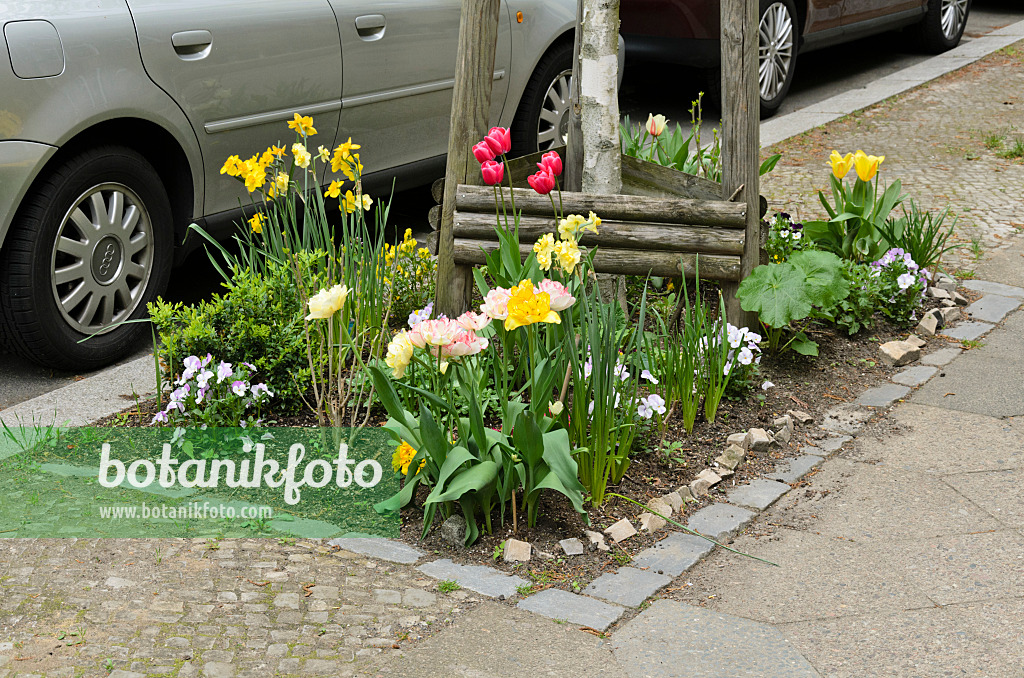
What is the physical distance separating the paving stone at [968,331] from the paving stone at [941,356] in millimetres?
131

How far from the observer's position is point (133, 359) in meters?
4.43

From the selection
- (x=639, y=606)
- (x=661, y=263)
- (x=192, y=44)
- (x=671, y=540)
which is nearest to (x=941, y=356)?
(x=661, y=263)

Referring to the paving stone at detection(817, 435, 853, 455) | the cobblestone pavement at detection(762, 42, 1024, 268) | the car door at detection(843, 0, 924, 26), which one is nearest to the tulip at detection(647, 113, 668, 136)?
the cobblestone pavement at detection(762, 42, 1024, 268)

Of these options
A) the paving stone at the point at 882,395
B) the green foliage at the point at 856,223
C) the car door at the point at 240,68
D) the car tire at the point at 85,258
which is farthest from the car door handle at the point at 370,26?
the paving stone at the point at 882,395

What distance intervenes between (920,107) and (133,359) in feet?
22.1

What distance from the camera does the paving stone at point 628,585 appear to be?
2861 mm

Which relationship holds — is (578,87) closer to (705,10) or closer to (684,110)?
(705,10)

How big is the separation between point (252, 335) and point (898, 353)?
2569 mm

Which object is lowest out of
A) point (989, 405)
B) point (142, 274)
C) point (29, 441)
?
point (989, 405)

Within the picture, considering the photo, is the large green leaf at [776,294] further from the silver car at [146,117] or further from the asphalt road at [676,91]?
the asphalt road at [676,91]

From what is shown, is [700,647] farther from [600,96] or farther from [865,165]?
[865,165]

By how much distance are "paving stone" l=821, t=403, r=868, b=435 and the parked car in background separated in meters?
4.52

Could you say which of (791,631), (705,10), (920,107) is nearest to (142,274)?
(791,631)

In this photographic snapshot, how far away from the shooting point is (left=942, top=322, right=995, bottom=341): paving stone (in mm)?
4691
